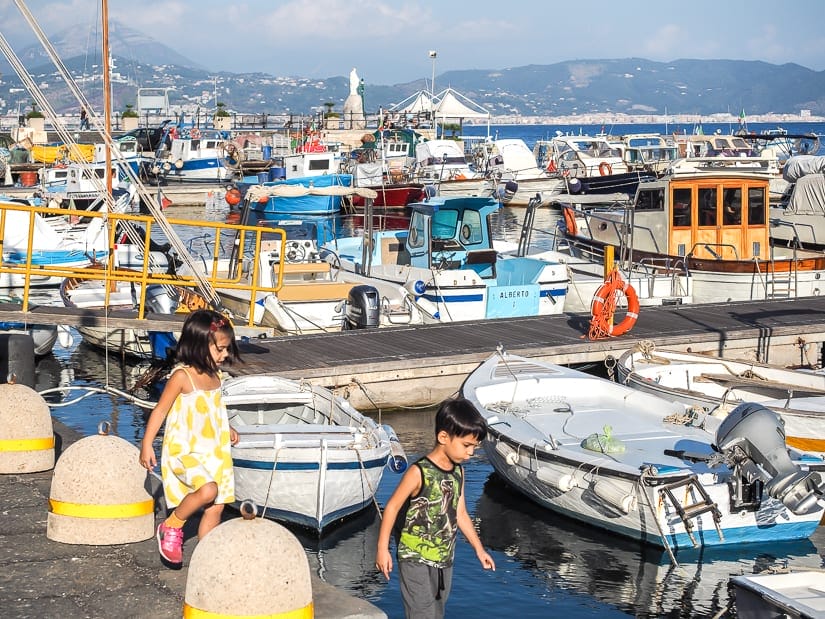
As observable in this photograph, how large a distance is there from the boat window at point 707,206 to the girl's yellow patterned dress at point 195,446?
725 inches

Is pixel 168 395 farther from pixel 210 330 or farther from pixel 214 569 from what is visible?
pixel 214 569

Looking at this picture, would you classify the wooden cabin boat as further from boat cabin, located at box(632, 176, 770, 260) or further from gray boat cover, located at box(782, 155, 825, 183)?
gray boat cover, located at box(782, 155, 825, 183)

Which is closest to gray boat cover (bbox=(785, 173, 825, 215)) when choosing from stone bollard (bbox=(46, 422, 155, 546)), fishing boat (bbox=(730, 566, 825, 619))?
fishing boat (bbox=(730, 566, 825, 619))

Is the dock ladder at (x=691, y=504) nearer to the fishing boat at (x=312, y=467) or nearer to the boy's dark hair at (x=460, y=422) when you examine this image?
the fishing boat at (x=312, y=467)

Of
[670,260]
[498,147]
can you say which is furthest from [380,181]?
[670,260]

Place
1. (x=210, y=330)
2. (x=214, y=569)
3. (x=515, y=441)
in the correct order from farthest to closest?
(x=515, y=441) → (x=210, y=330) → (x=214, y=569)

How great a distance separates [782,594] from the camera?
292 inches

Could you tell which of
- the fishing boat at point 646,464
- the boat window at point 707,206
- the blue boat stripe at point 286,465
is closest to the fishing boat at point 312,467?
the blue boat stripe at point 286,465

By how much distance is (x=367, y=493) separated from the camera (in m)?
11.7

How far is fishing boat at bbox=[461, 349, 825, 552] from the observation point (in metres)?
10.5

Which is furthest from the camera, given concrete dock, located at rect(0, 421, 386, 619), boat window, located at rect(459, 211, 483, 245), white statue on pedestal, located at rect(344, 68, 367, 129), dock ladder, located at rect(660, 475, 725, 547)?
white statue on pedestal, located at rect(344, 68, 367, 129)

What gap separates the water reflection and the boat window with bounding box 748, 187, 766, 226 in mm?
13285

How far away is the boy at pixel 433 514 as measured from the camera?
20.0ft

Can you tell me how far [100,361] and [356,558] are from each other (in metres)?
12.0
